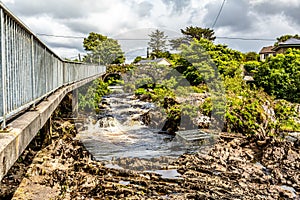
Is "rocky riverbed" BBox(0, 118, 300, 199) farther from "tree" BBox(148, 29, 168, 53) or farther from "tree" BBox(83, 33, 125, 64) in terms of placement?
"tree" BBox(148, 29, 168, 53)

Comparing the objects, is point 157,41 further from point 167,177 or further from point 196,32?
point 167,177

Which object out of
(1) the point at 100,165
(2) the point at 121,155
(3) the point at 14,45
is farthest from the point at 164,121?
(3) the point at 14,45

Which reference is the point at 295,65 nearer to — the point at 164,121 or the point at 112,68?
the point at 164,121

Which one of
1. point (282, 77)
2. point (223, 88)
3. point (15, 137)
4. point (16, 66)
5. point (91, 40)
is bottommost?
point (15, 137)

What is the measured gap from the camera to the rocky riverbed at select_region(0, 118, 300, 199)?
18.0 feet

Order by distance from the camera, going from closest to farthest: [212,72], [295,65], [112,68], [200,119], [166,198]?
1. [166,198]
2. [200,119]
3. [212,72]
4. [295,65]
5. [112,68]

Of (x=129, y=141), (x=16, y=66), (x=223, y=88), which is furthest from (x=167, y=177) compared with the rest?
(x=223, y=88)

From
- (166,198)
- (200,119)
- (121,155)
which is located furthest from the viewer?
(200,119)

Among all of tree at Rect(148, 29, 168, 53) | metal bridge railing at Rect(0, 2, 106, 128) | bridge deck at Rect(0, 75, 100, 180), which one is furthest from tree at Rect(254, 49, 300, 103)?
tree at Rect(148, 29, 168, 53)

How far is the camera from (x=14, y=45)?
9.80 feet

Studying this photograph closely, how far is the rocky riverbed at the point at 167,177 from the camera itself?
5488 mm

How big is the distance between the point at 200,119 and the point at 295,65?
420 inches

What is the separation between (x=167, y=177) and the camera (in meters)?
6.72

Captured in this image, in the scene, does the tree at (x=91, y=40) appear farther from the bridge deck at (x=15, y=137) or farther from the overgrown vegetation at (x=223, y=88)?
the bridge deck at (x=15, y=137)
